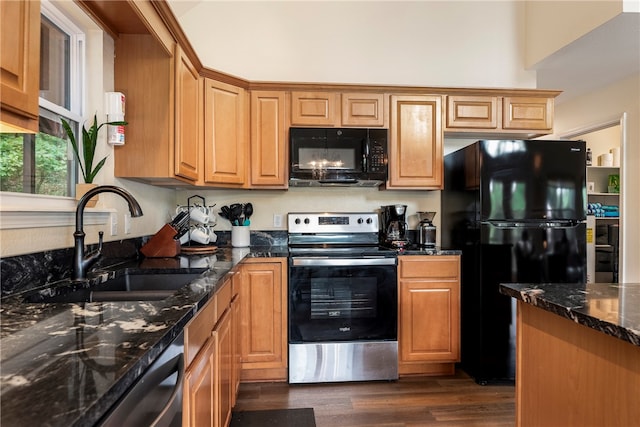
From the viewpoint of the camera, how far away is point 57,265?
56.6 inches

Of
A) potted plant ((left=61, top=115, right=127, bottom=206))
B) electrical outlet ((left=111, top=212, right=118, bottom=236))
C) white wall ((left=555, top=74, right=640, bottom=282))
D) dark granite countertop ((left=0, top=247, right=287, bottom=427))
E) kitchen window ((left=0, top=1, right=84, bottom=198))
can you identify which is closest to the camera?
dark granite countertop ((left=0, top=247, right=287, bottom=427))

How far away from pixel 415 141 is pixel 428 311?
1.26 meters

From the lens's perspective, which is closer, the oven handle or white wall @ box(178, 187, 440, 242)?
the oven handle

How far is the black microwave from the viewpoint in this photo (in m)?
2.66

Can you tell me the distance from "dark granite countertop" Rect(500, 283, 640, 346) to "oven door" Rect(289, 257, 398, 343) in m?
1.17

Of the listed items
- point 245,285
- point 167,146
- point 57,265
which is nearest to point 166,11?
point 167,146

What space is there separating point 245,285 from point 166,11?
1628 mm

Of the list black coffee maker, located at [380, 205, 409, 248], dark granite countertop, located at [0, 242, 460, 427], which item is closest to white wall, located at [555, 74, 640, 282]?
black coffee maker, located at [380, 205, 409, 248]

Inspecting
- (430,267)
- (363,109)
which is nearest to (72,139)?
(363,109)

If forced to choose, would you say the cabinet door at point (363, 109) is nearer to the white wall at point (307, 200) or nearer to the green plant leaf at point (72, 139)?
the white wall at point (307, 200)

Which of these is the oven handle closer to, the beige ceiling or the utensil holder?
the utensil holder

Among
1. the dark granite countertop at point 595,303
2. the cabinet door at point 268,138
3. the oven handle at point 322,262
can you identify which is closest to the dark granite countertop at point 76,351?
the dark granite countertop at point 595,303

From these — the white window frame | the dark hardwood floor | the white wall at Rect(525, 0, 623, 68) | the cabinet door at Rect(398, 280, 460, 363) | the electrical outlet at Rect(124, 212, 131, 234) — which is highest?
the white wall at Rect(525, 0, 623, 68)

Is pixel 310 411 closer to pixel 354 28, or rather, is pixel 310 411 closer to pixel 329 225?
pixel 329 225
